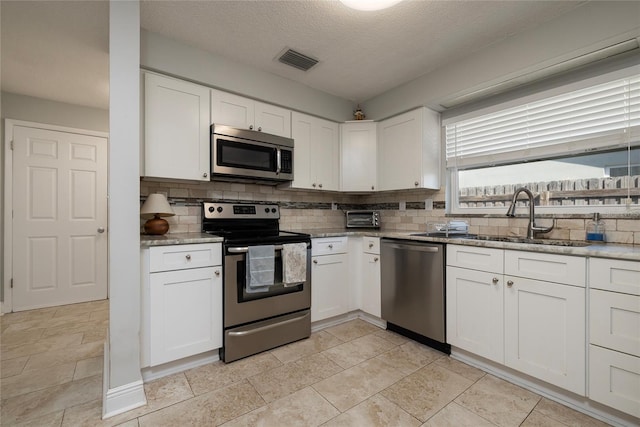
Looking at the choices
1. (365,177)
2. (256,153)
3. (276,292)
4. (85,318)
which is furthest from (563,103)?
(85,318)

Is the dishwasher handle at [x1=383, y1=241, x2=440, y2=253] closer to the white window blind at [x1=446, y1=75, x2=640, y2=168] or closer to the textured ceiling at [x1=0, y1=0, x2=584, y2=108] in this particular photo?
the white window blind at [x1=446, y1=75, x2=640, y2=168]

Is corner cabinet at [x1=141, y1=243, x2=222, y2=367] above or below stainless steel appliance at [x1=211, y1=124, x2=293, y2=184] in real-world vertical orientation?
below

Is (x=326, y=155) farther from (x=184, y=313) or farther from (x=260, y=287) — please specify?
(x=184, y=313)

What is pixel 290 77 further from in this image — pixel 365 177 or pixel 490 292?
pixel 490 292

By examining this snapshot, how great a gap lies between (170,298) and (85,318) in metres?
1.86

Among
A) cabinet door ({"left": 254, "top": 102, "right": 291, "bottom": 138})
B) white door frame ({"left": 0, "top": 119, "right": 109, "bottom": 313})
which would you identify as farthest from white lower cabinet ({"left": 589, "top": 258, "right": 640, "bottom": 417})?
white door frame ({"left": 0, "top": 119, "right": 109, "bottom": 313})

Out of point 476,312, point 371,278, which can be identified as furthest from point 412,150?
point 476,312

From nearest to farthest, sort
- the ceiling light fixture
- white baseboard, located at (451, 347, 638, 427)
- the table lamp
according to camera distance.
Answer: white baseboard, located at (451, 347, 638, 427)
the ceiling light fixture
the table lamp

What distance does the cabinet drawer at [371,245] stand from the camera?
8.80ft

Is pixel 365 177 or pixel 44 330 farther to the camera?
pixel 365 177

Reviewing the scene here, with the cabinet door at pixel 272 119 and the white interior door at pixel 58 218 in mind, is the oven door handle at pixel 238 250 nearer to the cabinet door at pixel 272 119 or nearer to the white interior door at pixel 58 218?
the cabinet door at pixel 272 119

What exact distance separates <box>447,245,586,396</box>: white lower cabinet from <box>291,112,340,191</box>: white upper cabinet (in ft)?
4.92

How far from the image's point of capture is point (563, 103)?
211 centimetres

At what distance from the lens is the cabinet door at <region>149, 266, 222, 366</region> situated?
183 cm
